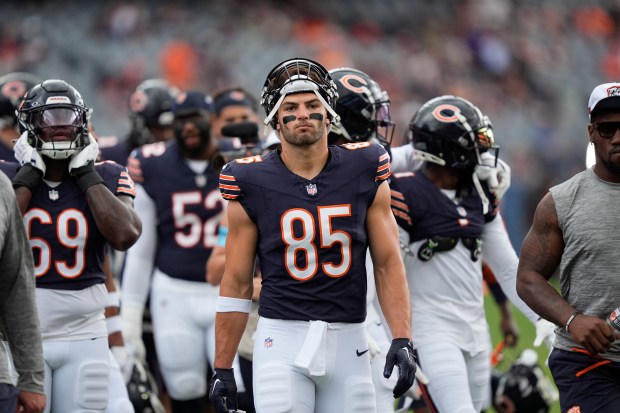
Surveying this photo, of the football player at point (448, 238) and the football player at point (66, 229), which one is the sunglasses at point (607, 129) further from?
the football player at point (66, 229)

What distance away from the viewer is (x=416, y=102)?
18.9 metres

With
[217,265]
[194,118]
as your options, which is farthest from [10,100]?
[217,265]

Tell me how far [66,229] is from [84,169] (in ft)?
0.94

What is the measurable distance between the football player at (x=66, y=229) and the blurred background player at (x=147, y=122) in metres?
3.09

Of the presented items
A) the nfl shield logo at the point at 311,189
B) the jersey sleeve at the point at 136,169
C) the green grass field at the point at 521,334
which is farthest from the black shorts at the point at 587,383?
the green grass field at the point at 521,334

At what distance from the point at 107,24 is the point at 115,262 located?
10.1 meters

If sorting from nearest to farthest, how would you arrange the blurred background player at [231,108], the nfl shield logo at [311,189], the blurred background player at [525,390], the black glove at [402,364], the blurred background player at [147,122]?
the black glove at [402,364] < the nfl shield logo at [311,189] < the blurred background player at [525,390] < the blurred background player at [231,108] < the blurred background player at [147,122]

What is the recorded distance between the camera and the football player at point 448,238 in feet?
19.5

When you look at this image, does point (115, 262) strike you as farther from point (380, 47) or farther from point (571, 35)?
point (571, 35)

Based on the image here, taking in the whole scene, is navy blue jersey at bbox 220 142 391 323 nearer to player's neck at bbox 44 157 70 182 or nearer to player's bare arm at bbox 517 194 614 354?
player's bare arm at bbox 517 194 614 354

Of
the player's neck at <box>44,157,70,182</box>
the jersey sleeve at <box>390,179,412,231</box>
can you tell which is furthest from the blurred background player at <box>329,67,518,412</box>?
the player's neck at <box>44,157,70,182</box>

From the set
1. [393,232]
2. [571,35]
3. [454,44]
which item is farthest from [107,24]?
[393,232]

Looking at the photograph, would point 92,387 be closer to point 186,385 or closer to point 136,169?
point 186,385

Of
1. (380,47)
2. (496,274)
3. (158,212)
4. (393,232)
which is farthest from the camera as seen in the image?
(380,47)
